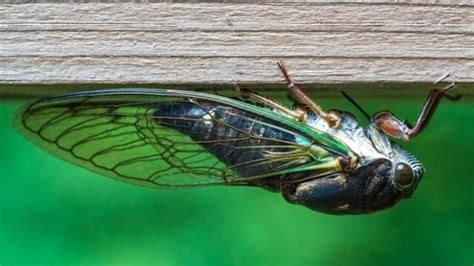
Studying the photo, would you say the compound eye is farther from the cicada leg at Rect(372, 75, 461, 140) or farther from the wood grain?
the wood grain

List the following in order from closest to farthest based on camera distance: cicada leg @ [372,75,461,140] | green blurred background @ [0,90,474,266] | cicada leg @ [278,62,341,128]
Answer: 1. cicada leg @ [278,62,341,128]
2. cicada leg @ [372,75,461,140]
3. green blurred background @ [0,90,474,266]

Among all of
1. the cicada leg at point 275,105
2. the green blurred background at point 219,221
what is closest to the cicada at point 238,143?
the cicada leg at point 275,105

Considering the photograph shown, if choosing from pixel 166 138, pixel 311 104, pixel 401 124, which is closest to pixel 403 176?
pixel 401 124

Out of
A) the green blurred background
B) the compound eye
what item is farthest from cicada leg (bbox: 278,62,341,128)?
the green blurred background

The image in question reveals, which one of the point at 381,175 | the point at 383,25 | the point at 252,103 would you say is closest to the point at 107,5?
the point at 252,103

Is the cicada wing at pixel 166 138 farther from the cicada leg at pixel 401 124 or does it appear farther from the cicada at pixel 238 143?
the cicada leg at pixel 401 124
